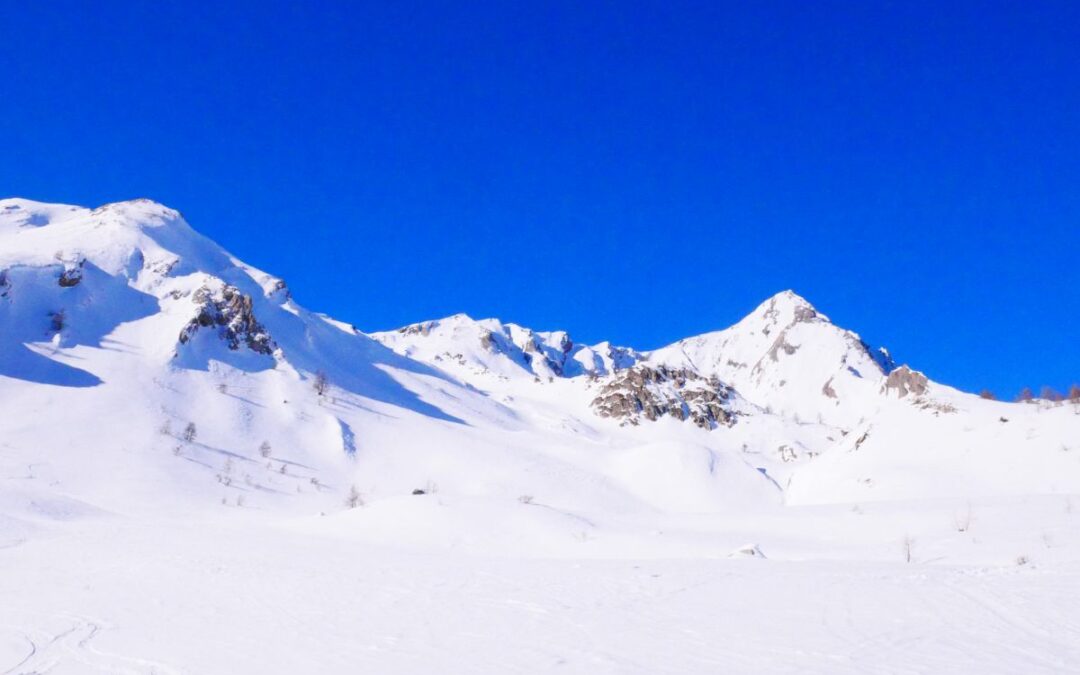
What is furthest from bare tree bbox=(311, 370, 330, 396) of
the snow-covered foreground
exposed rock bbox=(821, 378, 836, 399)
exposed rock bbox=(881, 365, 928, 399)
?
exposed rock bbox=(821, 378, 836, 399)

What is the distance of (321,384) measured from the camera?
7038 centimetres

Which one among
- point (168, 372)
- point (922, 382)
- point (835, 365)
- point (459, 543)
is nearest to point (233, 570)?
point (459, 543)

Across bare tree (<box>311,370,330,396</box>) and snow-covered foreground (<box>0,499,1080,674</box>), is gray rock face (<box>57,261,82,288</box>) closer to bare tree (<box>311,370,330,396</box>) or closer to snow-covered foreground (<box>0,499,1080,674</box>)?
bare tree (<box>311,370,330,396</box>)

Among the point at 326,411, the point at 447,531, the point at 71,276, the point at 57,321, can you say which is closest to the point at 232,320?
the point at 71,276

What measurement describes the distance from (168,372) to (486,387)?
224ft

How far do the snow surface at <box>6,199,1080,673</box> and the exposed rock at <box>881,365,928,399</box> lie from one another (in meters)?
0.70

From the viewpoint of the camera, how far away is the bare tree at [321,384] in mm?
69225

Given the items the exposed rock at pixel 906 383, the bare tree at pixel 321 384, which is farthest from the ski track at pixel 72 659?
the bare tree at pixel 321 384

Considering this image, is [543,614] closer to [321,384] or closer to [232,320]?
[321,384]

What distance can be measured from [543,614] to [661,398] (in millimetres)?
92841

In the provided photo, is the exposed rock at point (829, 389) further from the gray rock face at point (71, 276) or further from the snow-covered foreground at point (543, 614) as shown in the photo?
the snow-covered foreground at point (543, 614)

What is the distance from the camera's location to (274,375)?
69688mm

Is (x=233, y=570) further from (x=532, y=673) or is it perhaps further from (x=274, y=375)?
(x=274, y=375)

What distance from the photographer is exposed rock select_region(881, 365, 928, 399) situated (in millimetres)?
50875
